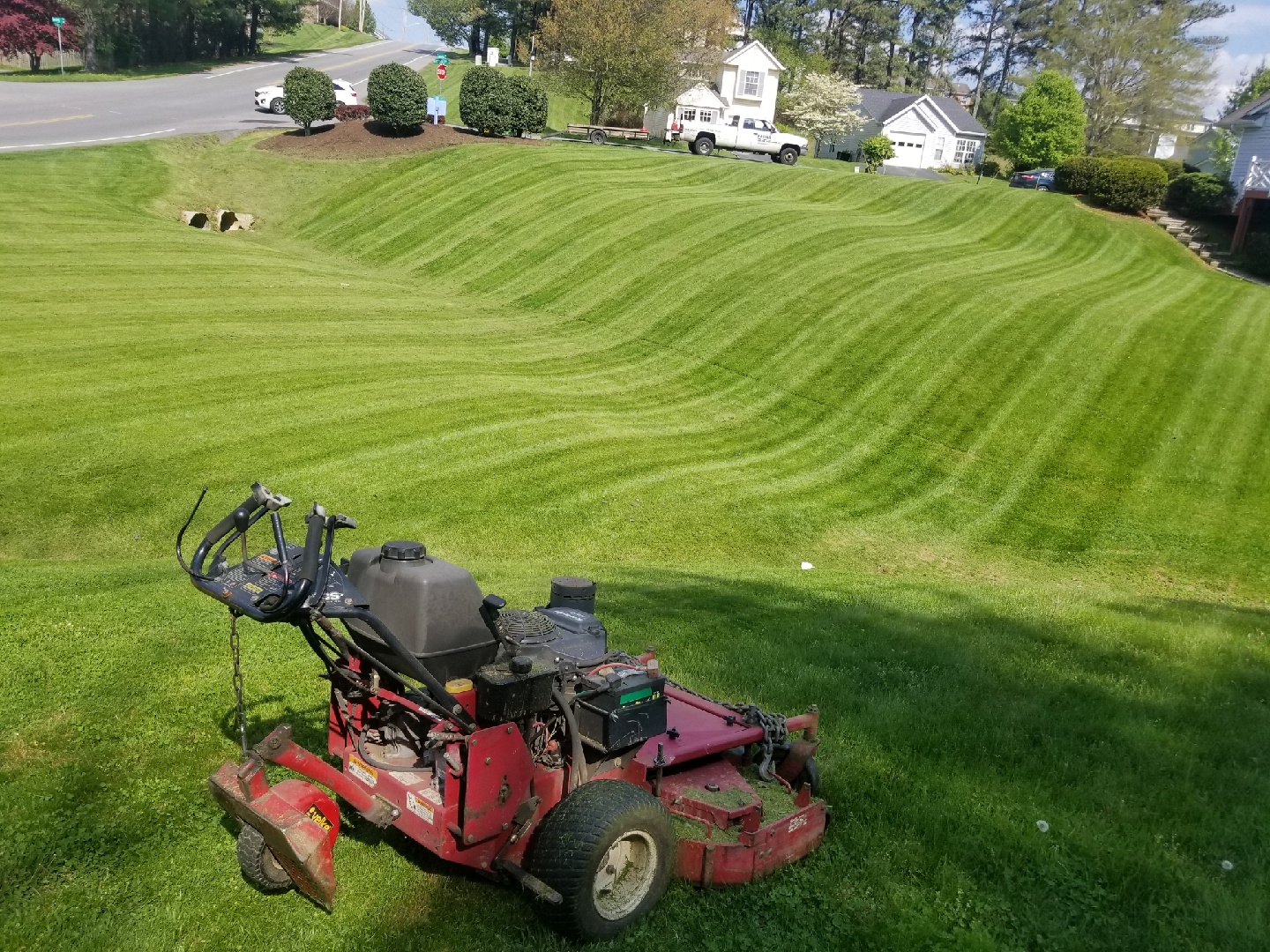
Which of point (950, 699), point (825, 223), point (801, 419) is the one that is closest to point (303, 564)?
point (950, 699)

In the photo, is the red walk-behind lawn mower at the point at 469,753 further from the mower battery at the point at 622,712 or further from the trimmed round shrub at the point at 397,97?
the trimmed round shrub at the point at 397,97

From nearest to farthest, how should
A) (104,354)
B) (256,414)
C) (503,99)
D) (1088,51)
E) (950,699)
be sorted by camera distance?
(950,699) < (256,414) < (104,354) < (503,99) < (1088,51)

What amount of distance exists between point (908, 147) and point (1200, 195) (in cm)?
3608

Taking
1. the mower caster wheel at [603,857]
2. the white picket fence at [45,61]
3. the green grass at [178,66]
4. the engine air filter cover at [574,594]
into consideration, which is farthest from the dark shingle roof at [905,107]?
the mower caster wheel at [603,857]

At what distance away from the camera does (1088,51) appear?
61.8 m

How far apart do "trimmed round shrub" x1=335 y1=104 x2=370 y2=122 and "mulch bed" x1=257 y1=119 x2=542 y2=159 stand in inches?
30.7

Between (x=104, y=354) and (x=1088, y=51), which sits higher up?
(x=1088, y=51)

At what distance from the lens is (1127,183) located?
33344mm

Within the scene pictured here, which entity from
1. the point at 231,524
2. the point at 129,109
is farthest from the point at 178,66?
the point at 231,524

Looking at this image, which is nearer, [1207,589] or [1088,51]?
[1207,589]

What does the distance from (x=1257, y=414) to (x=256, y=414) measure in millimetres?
18014

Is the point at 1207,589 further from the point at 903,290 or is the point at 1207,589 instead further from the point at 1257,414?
the point at 903,290

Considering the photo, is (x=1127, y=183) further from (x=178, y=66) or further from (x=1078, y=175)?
(x=178, y=66)

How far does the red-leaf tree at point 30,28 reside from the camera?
2176 inches
